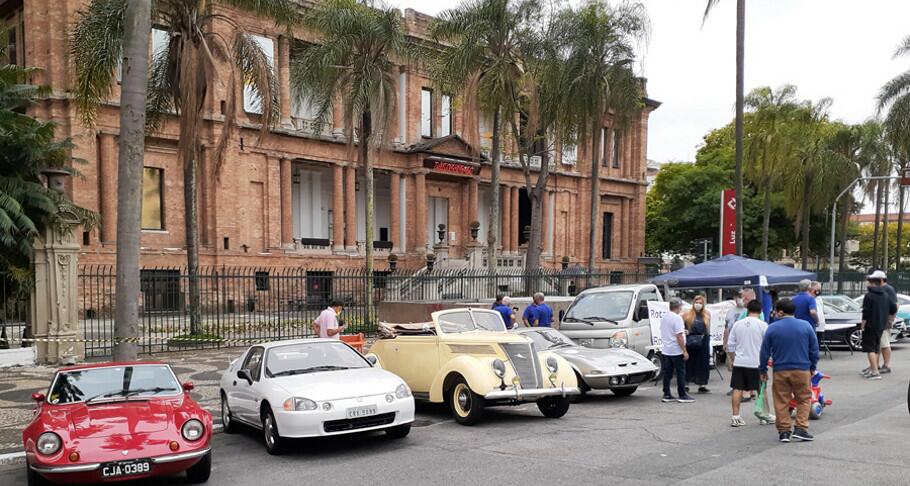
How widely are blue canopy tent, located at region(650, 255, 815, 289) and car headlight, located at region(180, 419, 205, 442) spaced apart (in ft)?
40.3

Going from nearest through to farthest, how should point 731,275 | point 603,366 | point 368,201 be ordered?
point 603,366 < point 731,275 < point 368,201

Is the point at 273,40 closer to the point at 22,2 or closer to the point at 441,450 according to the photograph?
the point at 22,2

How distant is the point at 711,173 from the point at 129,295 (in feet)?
154

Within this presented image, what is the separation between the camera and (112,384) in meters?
7.87

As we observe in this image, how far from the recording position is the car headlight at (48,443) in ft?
21.5

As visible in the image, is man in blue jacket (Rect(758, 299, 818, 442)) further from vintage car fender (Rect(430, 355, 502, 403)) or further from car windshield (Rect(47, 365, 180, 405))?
car windshield (Rect(47, 365, 180, 405))

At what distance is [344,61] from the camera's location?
909 inches

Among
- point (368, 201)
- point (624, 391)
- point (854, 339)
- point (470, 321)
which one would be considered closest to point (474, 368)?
point (470, 321)

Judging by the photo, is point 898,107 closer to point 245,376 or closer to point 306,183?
point 306,183

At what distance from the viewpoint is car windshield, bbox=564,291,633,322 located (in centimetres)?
1452

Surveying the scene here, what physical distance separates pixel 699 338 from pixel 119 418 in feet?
30.4

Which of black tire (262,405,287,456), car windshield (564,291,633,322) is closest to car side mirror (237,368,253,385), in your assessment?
black tire (262,405,287,456)

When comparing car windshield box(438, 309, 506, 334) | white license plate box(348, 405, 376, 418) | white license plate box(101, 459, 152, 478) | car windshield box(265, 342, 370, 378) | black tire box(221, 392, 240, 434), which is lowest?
black tire box(221, 392, 240, 434)

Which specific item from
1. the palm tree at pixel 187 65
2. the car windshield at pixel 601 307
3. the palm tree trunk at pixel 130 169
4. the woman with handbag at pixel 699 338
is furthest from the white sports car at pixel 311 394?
the palm tree at pixel 187 65
